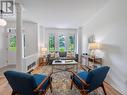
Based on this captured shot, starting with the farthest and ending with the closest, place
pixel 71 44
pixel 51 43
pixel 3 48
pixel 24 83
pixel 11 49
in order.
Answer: pixel 71 44 < pixel 51 43 < pixel 11 49 < pixel 3 48 < pixel 24 83

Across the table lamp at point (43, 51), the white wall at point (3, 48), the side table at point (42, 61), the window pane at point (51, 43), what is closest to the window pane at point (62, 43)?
the window pane at point (51, 43)

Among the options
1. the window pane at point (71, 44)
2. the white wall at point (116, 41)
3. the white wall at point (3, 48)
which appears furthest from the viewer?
the window pane at point (71, 44)

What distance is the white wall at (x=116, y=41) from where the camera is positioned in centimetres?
316

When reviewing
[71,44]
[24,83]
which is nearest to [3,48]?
[71,44]

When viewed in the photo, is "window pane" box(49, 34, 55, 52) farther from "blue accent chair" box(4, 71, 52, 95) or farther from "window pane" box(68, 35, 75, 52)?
"blue accent chair" box(4, 71, 52, 95)

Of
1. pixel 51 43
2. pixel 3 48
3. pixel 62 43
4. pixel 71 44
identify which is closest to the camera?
pixel 3 48

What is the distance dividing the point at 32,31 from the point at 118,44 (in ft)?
17.3

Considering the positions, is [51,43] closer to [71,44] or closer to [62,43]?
[62,43]

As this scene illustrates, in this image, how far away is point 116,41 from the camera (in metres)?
3.55

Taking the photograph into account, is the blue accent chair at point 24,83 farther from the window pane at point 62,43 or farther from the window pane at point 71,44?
the window pane at point 71,44

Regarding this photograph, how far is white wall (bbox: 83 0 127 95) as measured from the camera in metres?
3.16

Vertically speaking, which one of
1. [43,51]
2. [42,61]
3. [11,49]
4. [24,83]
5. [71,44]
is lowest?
[42,61]

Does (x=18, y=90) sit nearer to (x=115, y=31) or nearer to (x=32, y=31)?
(x=115, y=31)

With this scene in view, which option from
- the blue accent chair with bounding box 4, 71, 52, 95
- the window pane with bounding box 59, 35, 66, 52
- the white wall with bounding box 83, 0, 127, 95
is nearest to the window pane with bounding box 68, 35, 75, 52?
the window pane with bounding box 59, 35, 66, 52
